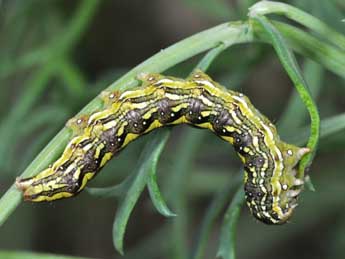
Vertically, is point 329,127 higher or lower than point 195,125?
lower

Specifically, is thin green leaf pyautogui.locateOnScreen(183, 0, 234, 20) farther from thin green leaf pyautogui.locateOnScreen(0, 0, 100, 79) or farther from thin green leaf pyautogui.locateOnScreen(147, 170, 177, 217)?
thin green leaf pyautogui.locateOnScreen(147, 170, 177, 217)

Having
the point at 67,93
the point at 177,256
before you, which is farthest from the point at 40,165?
the point at 67,93

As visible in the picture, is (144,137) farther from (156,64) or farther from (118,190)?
(156,64)

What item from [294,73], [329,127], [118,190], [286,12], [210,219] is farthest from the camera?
[210,219]

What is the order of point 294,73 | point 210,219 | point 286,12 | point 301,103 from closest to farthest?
1. point 294,73
2. point 286,12
3. point 210,219
4. point 301,103

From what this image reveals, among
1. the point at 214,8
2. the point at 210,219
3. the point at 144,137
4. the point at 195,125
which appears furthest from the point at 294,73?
the point at 214,8

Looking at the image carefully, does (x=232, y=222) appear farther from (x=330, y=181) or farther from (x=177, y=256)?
(x=330, y=181)
